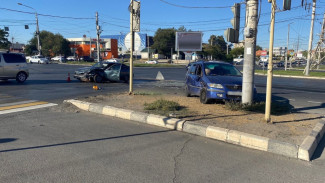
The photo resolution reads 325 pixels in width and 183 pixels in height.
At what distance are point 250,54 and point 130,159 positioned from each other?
16.7 ft

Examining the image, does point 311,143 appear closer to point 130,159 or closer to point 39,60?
point 130,159

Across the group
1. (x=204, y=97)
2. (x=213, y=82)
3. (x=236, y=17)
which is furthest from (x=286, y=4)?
(x=204, y=97)

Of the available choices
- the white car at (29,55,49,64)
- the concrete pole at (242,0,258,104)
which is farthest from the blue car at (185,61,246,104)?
the white car at (29,55,49,64)

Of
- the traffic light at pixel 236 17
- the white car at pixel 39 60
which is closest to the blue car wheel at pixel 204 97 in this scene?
the traffic light at pixel 236 17

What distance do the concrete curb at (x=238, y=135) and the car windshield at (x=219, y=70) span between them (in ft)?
12.1

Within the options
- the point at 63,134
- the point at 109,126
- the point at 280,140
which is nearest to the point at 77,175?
the point at 63,134

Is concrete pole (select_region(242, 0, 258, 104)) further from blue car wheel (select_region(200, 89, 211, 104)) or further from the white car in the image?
the white car

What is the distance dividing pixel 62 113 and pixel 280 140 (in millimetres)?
5923

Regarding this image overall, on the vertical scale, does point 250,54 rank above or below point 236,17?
below

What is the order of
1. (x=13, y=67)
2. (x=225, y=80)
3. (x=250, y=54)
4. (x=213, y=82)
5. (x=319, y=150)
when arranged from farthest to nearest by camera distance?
(x=13, y=67)
(x=225, y=80)
(x=213, y=82)
(x=250, y=54)
(x=319, y=150)

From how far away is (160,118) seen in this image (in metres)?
6.64

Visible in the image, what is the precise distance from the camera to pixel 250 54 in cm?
784

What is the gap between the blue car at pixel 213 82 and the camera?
858cm

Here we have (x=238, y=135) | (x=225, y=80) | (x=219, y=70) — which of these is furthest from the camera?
(x=219, y=70)
